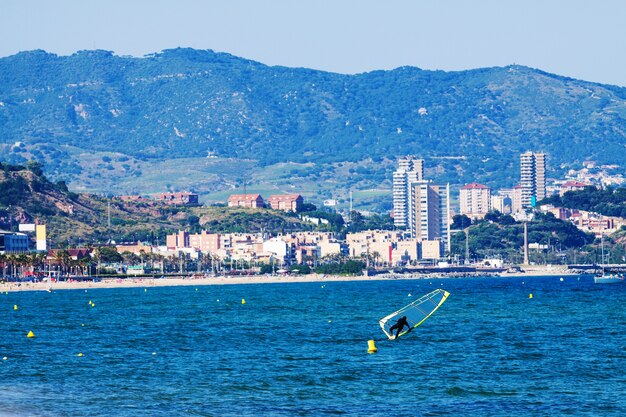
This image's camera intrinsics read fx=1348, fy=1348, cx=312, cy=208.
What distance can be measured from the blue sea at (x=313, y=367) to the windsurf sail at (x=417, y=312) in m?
0.86

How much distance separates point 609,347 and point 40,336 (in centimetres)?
2994

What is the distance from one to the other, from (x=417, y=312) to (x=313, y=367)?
19261 mm

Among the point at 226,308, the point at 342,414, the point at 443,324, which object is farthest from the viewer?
the point at 226,308

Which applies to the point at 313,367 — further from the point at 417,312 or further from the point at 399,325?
the point at 417,312

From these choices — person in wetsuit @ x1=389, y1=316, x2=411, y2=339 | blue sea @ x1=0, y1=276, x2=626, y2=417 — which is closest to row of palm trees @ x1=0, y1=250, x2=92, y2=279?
blue sea @ x1=0, y1=276, x2=626, y2=417

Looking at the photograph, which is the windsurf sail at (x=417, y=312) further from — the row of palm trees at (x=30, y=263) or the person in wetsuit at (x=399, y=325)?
the row of palm trees at (x=30, y=263)

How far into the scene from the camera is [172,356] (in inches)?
2280

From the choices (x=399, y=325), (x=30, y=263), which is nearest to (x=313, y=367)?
(x=399, y=325)

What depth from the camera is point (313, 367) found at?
174 ft

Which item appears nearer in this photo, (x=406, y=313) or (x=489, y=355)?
(x=489, y=355)

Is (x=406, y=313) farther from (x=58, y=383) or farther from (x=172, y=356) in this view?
(x=58, y=383)

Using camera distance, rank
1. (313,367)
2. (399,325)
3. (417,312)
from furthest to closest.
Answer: (417,312)
(399,325)
(313,367)

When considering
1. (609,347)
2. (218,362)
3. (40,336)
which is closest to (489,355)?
(609,347)

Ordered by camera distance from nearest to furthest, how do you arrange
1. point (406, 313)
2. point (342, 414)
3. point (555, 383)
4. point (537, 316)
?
point (342, 414) → point (555, 383) → point (406, 313) → point (537, 316)
